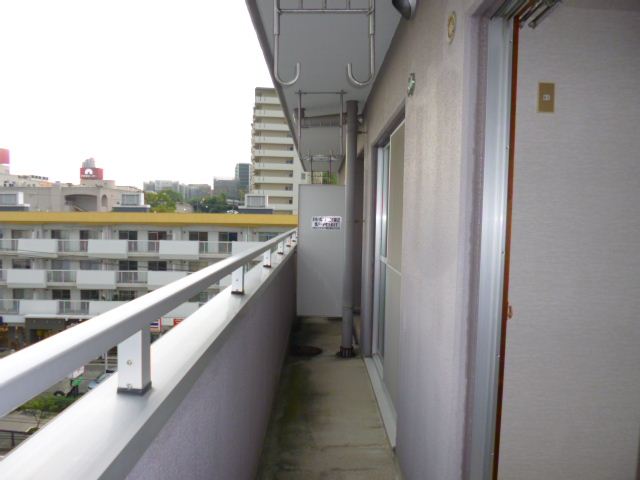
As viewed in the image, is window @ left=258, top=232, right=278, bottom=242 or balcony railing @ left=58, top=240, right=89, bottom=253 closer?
balcony railing @ left=58, top=240, right=89, bottom=253

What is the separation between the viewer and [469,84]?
150 centimetres

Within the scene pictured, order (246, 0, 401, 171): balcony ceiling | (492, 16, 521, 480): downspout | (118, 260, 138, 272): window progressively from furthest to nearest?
(118, 260, 138, 272): window → (246, 0, 401, 171): balcony ceiling → (492, 16, 521, 480): downspout

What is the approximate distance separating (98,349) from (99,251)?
17.5 metres

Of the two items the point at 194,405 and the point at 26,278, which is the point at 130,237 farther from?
the point at 194,405

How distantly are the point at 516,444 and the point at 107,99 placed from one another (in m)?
34.7

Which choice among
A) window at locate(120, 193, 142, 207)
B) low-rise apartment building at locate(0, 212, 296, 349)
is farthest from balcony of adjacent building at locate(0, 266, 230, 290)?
window at locate(120, 193, 142, 207)

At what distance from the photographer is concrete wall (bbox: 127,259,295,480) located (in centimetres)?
99

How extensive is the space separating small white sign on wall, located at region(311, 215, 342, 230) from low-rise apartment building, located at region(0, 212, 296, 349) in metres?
9.59

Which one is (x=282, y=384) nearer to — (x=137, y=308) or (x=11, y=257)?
(x=137, y=308)

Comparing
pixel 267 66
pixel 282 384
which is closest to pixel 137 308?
pixel 267 66

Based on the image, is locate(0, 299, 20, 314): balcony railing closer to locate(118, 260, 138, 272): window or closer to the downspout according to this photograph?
locate(118, 260, 138, 272): window

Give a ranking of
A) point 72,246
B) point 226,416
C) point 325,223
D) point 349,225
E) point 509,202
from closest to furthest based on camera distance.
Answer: point 509,202 → point 226,416 → point 349,225 → point 325,223 → point 72,246

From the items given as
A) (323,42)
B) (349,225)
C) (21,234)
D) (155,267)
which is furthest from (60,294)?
(323,42)

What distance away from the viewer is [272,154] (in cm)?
4841
